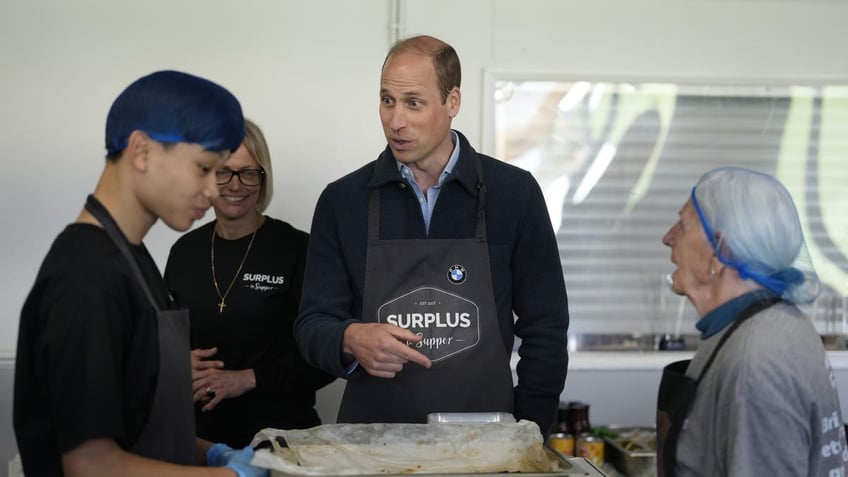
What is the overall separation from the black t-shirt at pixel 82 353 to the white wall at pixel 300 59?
2139 mm

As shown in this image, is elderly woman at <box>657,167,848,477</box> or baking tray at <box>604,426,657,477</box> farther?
baking tray at <box>604,426,657,477</box>

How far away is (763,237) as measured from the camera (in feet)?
5.75

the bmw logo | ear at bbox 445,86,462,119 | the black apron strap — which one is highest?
ear at bbox 445,86,462,119

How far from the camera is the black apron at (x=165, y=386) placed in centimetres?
158

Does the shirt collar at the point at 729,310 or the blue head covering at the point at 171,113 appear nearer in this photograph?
the blue head covering at the point at 171,113

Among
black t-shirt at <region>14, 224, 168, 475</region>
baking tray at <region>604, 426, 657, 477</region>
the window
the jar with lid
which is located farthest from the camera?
the window

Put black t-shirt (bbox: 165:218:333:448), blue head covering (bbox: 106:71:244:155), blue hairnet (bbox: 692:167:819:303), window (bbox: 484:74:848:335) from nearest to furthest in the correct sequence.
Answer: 1. blue head covering (bbox: 106:71:244:155)
2. blue hairnet (bbox: 692:167:819:303)
3. black t-shirt (bbox: 165:218:333:448)
4. window (bbox: 484:74:848:335)

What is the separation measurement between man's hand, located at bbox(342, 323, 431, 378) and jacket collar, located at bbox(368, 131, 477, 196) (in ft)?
1.47

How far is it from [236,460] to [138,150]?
559mm

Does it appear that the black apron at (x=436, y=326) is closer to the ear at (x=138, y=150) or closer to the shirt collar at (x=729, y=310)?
the shirt collar at (x=729, y=310)

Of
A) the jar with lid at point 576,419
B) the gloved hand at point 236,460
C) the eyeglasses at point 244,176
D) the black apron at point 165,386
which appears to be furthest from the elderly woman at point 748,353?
the jar with lid at point 576,419

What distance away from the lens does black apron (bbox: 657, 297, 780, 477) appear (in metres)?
1.76

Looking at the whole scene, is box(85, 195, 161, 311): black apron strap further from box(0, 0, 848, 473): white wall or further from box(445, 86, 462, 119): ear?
box(0, 0, 848, 473): white wall

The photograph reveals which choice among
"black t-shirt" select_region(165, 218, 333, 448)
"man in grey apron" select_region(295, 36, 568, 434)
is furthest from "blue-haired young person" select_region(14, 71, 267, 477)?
"black t-shirt" select_region(165, 218, 333, 448)
